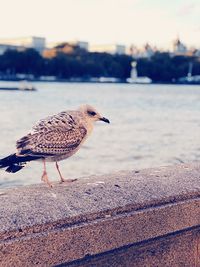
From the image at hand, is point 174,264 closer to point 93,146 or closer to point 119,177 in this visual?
point 119,177

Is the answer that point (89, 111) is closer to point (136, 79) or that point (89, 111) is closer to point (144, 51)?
point (136, 79)

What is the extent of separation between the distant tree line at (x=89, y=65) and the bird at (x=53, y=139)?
258ft

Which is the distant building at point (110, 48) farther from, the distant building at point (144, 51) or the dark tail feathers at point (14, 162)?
the dark tail feathers at point (14, 162)

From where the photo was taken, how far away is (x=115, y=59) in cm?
9294

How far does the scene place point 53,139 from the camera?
7.57 feet

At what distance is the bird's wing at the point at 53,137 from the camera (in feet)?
7.41

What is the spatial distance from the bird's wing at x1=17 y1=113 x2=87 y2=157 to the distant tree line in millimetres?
78543

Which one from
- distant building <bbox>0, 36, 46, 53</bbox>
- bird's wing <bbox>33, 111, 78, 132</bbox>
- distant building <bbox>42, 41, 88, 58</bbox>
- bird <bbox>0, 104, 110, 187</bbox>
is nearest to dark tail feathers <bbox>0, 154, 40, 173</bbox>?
bird <bbox>0, 104, 110, 187</bbox>

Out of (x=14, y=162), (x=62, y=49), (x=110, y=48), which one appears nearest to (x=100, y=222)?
(x=14, y=162)

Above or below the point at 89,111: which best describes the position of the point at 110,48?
below

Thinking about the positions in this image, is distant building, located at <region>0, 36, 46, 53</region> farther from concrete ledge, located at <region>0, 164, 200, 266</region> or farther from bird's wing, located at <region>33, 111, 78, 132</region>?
concrete ledge, located at <region>0, 164, 200, 266</region>

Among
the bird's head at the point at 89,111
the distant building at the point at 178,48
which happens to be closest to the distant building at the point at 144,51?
the distant building at the point at 178,48

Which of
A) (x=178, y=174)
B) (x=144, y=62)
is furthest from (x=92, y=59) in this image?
(x=178, y=174)

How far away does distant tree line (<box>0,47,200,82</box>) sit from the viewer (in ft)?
267
